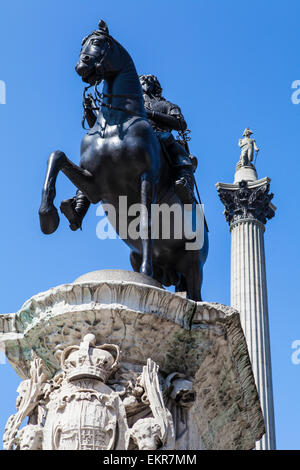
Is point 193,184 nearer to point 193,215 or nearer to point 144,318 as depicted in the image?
point 193,215

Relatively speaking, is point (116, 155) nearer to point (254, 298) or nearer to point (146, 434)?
point (146, 434)

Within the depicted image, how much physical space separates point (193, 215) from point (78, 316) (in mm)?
3092

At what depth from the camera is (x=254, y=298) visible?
27141 mm

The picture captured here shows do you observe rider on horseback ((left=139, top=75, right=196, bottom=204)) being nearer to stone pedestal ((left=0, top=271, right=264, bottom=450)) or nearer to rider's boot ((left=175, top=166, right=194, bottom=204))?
rider's boot ((left=175, top=166, right=194, bottom=204))

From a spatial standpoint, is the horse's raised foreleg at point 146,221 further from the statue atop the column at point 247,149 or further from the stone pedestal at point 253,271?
the statue atop the column at point 247,149

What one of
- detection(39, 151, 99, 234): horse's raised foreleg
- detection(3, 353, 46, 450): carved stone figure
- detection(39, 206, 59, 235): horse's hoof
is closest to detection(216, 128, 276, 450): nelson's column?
detection(39, 151, 99, 234): horse's raised foreleg

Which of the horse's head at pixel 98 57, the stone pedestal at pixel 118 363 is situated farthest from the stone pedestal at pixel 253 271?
the stone pedestal at pixel 118 363

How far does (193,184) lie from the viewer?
10.5 m

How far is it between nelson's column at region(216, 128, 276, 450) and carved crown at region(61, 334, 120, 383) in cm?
1705

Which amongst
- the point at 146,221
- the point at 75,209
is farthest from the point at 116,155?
the point at 75,209

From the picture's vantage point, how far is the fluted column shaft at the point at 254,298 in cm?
2498

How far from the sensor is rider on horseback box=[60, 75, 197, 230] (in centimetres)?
991
